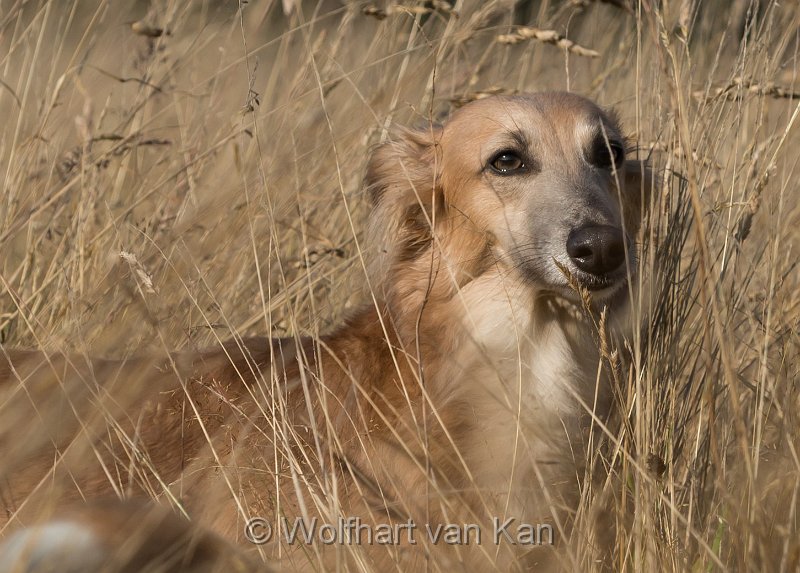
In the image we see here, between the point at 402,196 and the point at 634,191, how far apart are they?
2.80ft

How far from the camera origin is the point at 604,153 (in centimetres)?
337

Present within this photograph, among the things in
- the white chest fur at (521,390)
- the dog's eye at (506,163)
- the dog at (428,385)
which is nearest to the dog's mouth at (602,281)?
the dog at (428,385)

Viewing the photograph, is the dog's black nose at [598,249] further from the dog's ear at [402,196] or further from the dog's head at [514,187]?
the dog's ear at [402,196]

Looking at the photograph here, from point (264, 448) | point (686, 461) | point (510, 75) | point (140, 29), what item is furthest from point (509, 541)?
point (510, 75)

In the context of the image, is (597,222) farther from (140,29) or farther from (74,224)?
(74,224)

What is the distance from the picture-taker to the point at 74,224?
3.90m

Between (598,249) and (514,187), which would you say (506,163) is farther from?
(598,249)

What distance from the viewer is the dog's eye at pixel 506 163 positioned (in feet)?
10.8

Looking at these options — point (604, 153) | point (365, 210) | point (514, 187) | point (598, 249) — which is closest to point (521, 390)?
point (598, 249)

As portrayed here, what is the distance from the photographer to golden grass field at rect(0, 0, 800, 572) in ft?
7.52

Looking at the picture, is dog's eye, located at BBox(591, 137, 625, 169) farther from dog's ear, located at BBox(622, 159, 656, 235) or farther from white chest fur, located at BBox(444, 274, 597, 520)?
white chest fur, located at BBox(444, 274, 597, 520)

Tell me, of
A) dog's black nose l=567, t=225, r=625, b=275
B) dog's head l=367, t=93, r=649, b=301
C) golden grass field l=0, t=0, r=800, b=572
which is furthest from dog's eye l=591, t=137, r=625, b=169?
dog's black nose l=567, t=225, r=625, b=275

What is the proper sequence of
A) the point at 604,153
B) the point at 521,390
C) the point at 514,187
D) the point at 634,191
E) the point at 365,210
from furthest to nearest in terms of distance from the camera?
the point at 365,210 < the point at 634,191 < the point at 604,153 < the point at 514,187 < the point at 521,390

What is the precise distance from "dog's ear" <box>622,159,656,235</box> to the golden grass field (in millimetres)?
146
